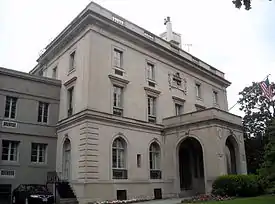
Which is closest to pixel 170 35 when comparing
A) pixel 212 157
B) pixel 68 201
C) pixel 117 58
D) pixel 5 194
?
pixel 117 58

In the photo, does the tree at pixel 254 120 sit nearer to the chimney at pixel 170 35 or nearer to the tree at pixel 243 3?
the chimney at pixel 170 35

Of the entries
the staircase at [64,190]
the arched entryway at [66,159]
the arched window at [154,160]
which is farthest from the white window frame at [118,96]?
the staircase at [64,190]

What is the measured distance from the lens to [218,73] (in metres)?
38.3

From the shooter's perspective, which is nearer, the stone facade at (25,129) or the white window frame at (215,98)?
the stone facade at (25,129)

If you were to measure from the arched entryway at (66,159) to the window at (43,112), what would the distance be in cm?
288

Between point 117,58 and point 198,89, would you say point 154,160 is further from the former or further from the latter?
point 198,89

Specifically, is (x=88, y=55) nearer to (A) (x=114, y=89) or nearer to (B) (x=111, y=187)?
(A) (x=114, y=89)

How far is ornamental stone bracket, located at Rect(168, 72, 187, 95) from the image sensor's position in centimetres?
3003

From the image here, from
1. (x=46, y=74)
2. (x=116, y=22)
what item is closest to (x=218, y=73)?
(x=116, y=22)

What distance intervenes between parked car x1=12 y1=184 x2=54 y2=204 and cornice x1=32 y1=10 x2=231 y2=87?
39.5 ft

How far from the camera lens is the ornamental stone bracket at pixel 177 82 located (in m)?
30.0

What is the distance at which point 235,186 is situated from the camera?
21.6 meters

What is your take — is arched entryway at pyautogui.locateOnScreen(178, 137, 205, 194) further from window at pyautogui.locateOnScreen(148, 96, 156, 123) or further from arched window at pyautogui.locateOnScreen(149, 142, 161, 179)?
window at pyautogui.locateOnScreen(148, 96, 156, 123)

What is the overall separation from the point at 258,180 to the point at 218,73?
57.9ft
